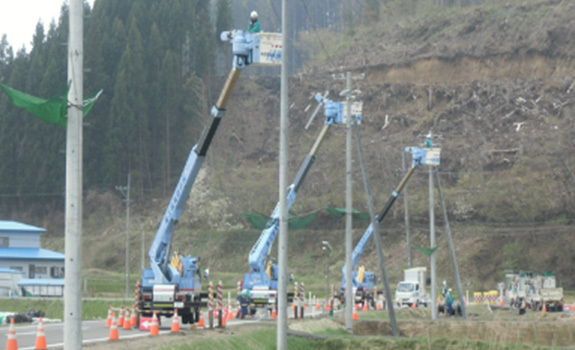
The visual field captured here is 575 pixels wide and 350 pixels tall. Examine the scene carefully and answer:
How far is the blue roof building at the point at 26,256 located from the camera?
70312 mm

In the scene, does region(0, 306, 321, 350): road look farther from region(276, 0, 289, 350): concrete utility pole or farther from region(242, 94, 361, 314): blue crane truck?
region(242, 94, 361, 314): blue crane truck

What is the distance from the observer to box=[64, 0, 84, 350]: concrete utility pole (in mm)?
11688

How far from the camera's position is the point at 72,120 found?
38.8 feet

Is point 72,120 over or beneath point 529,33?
beneath

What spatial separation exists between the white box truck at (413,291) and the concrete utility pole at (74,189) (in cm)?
4478

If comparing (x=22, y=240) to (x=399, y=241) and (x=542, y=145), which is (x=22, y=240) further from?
(x=542, y=145)

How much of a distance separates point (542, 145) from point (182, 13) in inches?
1934

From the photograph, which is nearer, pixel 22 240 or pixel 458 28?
pixel 22 240

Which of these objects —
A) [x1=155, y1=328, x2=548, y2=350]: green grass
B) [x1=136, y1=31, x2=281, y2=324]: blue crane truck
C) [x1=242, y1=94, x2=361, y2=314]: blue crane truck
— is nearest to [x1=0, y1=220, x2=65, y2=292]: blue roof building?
[x1=242, y1=94, x2=361, y2=314]: blue crane truck

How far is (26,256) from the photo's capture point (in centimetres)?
7050

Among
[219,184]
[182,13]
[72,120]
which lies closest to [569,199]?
[219,184]

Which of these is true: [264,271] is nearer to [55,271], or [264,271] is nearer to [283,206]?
[283,206]

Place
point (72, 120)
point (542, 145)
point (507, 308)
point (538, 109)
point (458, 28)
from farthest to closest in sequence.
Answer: point (458, 28)
point (538, 109)
point (542, 145)
point (507, 308)
point (72, 120)

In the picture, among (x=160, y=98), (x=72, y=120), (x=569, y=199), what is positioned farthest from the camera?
(x=160, y=98)
